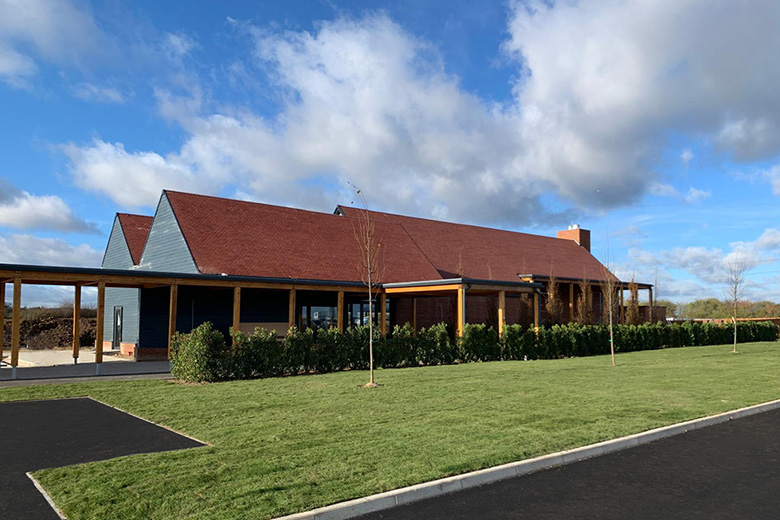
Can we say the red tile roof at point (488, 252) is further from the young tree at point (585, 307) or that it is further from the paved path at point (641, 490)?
the paved path at point (641, 490)

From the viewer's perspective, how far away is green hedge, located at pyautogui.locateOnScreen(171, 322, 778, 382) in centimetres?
1532

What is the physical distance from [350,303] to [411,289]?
5.18 meters

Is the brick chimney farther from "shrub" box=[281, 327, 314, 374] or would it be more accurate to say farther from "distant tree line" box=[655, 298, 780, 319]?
"shrub" box=[281, 327, 314, 374]

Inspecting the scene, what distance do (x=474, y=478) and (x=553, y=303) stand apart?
27.7 meters

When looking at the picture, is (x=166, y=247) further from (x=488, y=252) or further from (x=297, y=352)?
(x=488, y=252)

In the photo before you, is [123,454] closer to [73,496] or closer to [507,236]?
[73,496]

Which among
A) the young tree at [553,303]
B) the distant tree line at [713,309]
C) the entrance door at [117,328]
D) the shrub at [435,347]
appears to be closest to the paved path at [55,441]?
the shrub at [435,347]

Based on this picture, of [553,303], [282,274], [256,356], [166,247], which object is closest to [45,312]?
[166,247]

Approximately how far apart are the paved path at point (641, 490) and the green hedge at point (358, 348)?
10.8 meters

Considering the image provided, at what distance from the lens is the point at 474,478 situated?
20.1ft

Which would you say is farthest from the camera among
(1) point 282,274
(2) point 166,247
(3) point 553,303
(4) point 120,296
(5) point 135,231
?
(3) point 553,303

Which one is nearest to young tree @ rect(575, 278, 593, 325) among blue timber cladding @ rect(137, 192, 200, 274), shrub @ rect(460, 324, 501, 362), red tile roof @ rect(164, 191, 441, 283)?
red tile roof @ rect(164, 191, 441, 283)

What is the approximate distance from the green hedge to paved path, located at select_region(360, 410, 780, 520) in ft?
35.3

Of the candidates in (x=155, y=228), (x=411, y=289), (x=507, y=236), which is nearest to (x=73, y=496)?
(x=411, y=289)
